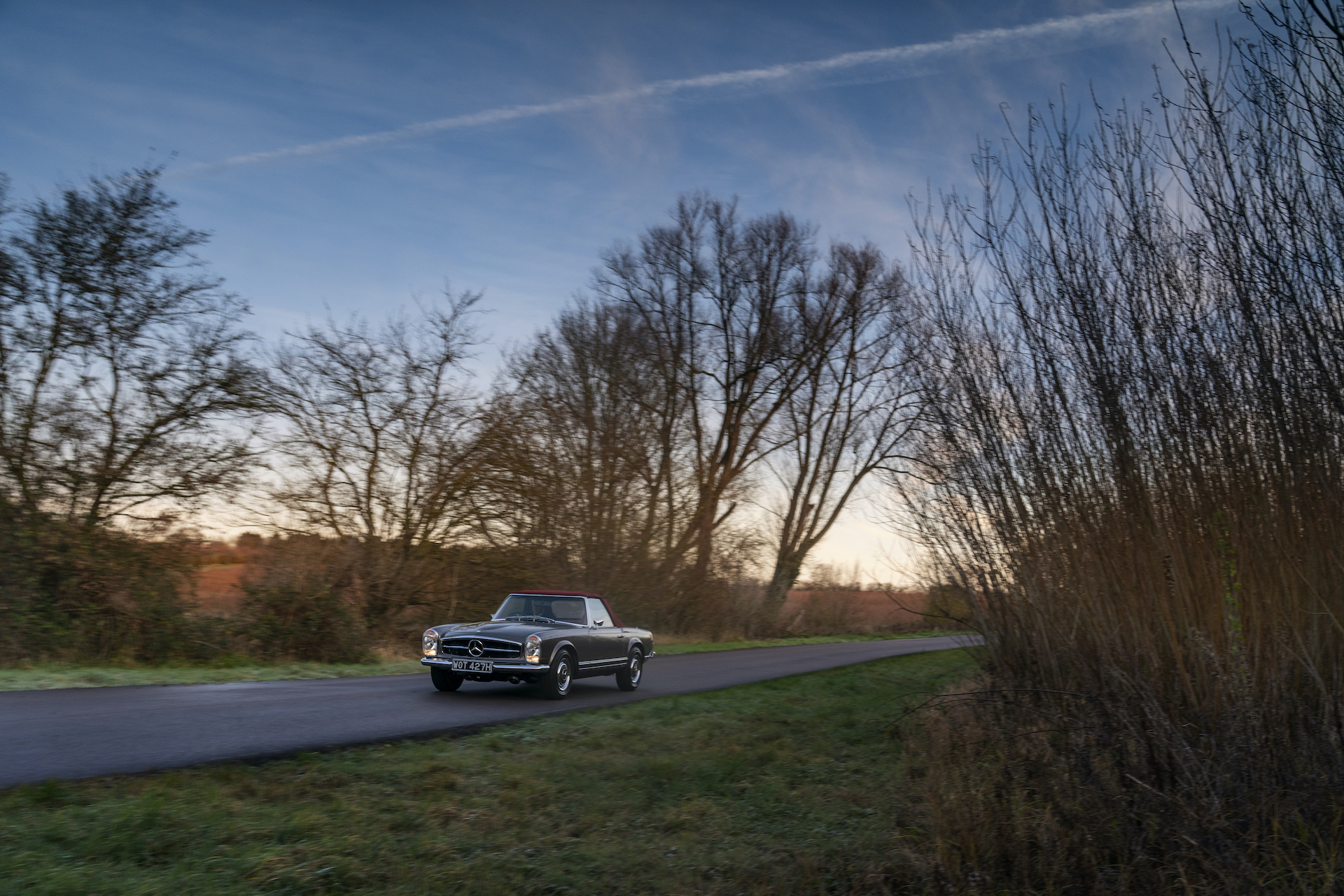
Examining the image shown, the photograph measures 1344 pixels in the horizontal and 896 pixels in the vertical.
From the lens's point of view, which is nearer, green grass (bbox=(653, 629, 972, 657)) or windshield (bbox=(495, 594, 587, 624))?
windshield (bbox=(495, 594, 587, 624))

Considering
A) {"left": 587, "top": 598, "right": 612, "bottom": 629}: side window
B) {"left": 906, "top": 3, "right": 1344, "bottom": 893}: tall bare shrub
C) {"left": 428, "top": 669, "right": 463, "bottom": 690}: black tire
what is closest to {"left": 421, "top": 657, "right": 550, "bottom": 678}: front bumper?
{"left": 428, "top": 669, "right": 463, "bottom": 690}: black tire

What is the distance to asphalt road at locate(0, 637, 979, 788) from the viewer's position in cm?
676

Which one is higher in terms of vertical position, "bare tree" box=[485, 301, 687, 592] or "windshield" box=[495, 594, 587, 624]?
Result: "bare tree" box=[485, 301, 687, 592]

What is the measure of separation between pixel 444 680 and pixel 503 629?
1.11m

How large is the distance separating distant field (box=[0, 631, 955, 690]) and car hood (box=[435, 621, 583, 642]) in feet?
9.56

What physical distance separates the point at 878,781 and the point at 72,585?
46.6 feet

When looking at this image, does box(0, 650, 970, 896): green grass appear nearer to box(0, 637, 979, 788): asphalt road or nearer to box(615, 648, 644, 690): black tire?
box(0, 637, 979, 788): asphalt road

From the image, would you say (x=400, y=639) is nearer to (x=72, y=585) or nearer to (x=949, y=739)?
(x=72, y=585)

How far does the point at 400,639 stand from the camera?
74.5ft

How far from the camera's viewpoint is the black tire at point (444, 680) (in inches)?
488

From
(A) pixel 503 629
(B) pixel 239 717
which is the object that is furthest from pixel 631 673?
(B) pixel 239 717

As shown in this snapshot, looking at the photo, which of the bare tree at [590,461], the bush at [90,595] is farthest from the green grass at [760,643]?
the bush at [90,595]

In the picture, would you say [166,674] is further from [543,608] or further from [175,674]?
[543,608]

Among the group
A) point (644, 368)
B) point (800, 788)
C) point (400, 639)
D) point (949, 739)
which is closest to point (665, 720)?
point (800, 788)
